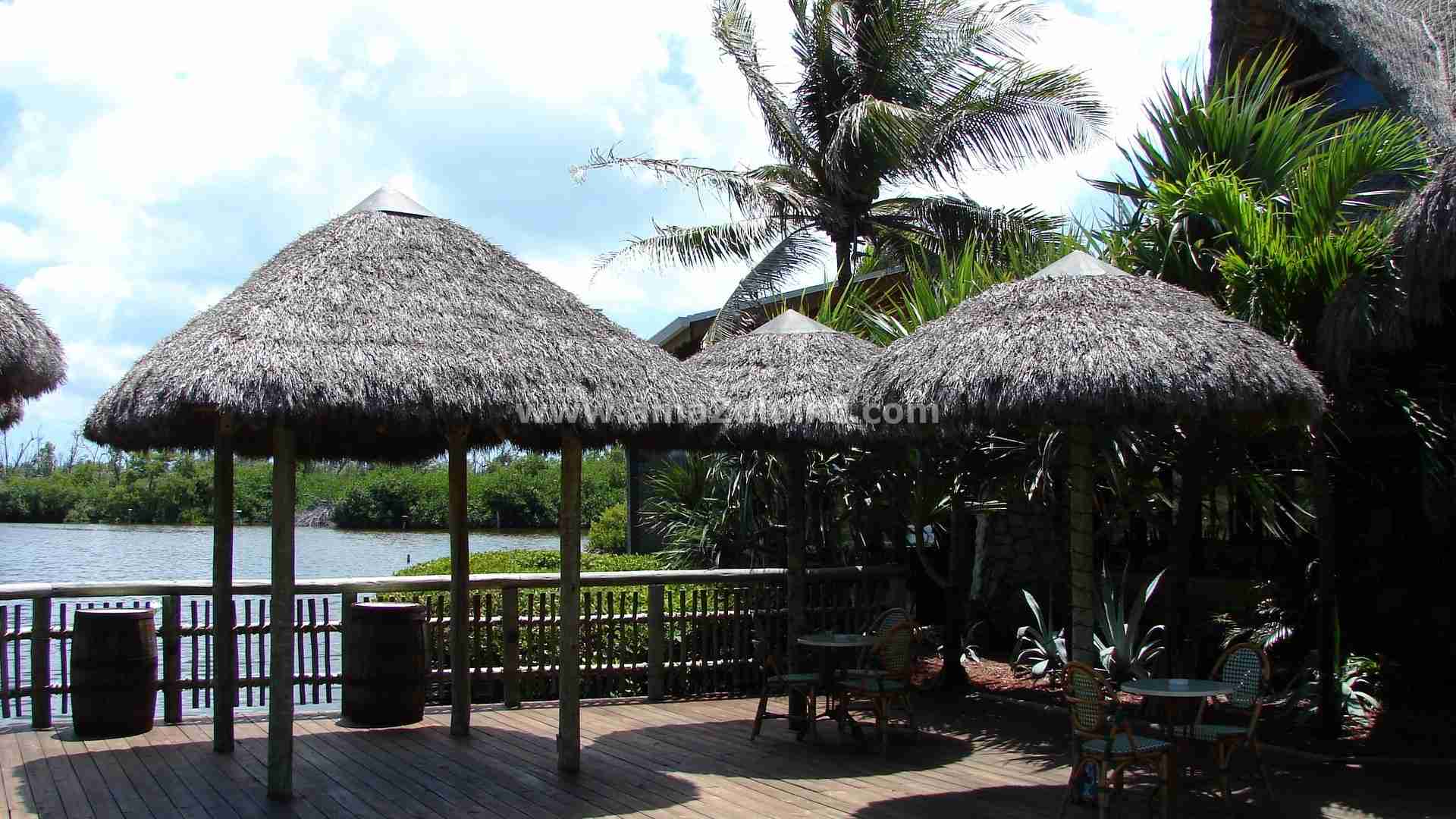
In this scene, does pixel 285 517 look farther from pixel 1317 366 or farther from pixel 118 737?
pixel 1317 366

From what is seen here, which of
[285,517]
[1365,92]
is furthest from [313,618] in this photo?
[1365,92]

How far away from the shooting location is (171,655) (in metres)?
8.67

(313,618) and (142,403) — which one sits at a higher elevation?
(142,403)

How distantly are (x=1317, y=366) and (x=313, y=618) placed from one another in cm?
731

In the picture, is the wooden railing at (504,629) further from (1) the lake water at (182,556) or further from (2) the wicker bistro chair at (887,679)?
(2) the wicker bistro chair at (887,679)

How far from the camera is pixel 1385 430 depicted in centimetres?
804

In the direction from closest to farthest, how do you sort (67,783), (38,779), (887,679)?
(67,783) < (38,779) < (887,679)

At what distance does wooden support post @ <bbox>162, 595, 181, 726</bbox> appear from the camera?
863cm

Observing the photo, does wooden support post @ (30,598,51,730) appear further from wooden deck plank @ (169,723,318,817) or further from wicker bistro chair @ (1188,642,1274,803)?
wicker bistro chair @ (1188,642,1274,803)

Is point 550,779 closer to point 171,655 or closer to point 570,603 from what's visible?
point 570,603

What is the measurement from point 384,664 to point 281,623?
7.07ft

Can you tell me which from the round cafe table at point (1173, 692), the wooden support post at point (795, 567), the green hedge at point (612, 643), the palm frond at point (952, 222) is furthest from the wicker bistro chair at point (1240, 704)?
the palm frond at point (952, 222)

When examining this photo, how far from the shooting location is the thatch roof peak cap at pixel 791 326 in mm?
8883

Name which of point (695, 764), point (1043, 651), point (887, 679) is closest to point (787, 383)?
point (887, 679)
